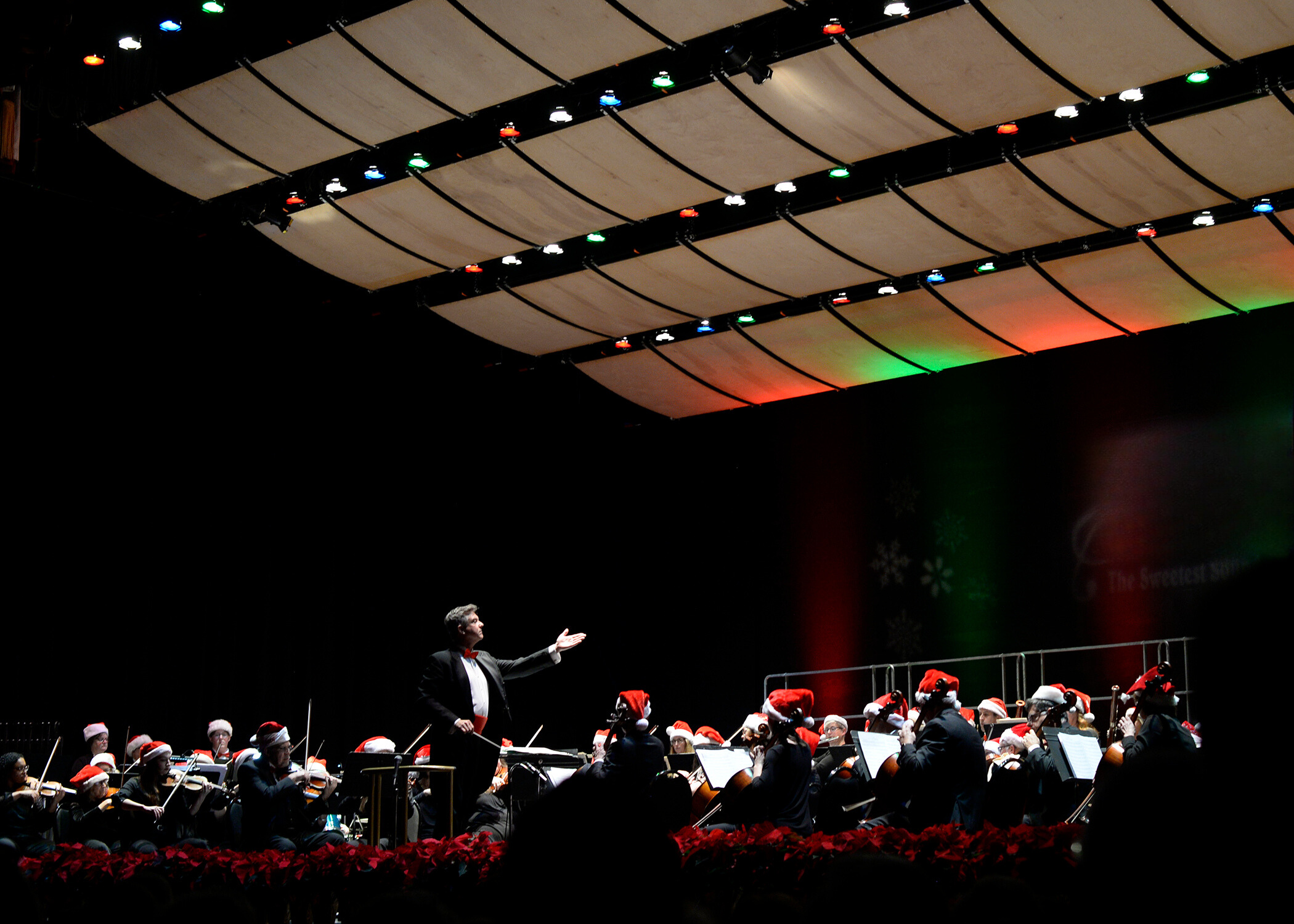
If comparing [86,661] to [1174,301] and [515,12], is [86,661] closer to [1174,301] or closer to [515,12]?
[515,12]

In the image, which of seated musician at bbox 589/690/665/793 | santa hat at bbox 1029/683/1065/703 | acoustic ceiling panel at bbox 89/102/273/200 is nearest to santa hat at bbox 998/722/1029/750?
santa hat at bbox 1029/683/1065/703

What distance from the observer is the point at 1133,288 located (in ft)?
43.5

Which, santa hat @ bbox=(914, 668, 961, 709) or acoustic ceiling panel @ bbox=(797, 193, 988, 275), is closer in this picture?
santa hat @ bbox=(914, 668, 961, 709)

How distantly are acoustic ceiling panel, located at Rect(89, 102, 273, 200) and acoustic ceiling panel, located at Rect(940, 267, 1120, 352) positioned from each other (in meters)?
7.16

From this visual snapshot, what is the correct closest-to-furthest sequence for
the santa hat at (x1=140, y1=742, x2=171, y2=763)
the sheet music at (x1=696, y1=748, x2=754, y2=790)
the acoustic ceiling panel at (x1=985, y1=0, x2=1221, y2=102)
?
the sheet music at (x1=696, y1=748, x2=754, y2=790) → the acoustic ceiling panel at (x1=985, y1=0, x2=1221, y2=102) → the santa hat at (x1=140, y1=742, x2=171, y2=763)

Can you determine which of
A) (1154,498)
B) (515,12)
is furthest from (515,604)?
(515,12)

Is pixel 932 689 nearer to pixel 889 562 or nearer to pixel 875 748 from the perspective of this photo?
pixel 875 748

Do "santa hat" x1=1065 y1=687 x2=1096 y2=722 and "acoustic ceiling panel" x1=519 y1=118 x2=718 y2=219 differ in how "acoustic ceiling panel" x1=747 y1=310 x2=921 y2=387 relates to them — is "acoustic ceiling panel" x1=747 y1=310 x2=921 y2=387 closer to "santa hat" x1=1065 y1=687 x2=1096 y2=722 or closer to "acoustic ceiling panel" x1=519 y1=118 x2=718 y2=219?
"acoustic ceiling panel" x1=519 y1=118 x2=718 y2=219

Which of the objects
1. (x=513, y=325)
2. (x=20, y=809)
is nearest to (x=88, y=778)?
(x=20, y=809)

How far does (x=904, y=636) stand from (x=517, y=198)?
23.2 feet

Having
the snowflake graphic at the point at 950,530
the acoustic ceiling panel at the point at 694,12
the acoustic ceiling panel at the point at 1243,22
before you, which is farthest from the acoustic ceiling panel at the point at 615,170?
the snowflake graphic at the point at 950,530

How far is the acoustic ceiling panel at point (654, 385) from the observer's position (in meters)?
16.1

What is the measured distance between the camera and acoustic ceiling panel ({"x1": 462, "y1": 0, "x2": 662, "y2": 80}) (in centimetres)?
921

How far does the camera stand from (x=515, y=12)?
930 centimetres
